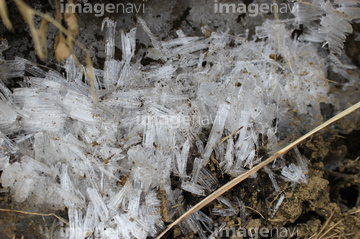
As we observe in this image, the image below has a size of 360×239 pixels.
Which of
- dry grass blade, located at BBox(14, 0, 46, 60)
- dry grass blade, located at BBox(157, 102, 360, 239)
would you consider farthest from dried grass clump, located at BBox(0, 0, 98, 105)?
dry grass blade, located at BBox(157, 102, 360, 239)

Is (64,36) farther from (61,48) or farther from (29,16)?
(29,16)

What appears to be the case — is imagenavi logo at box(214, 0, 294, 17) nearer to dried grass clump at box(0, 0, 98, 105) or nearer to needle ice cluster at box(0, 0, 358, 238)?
needle ice cluster at box(0, 0, 358, 238)

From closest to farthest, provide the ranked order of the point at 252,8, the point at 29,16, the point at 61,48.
A: the point at 29,16, the point at 61,48, the point at 252,8

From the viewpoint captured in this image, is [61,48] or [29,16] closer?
[29,16]

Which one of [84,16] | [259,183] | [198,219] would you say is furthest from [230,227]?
[84,16]

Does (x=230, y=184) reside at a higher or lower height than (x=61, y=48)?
lower

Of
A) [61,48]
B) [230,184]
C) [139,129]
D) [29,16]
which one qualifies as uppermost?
[29,16]

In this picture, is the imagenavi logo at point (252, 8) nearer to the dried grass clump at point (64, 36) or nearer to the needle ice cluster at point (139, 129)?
the needle ice cluster at point (139, 129)

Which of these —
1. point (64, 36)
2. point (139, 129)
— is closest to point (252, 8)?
point (139, 129)

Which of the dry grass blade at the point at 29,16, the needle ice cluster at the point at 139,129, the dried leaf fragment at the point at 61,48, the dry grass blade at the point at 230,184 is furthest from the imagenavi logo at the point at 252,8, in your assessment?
the dry grass blade at the point at 29,16

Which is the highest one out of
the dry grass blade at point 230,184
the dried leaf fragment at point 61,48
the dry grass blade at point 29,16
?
the dry grass blade at point 29,16
